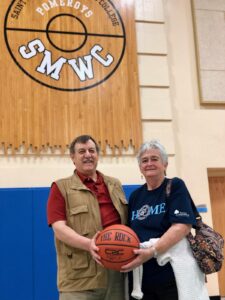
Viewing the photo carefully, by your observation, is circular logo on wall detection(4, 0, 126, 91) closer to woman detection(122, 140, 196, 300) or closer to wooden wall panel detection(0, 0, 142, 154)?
wooden wall panel detection(0, 0, 142, 154)

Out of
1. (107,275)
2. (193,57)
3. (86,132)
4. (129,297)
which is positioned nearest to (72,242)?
(107,275)

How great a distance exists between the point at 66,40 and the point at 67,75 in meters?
0.44

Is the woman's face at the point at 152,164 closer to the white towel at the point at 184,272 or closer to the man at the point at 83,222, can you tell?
the man at the point at 83,222

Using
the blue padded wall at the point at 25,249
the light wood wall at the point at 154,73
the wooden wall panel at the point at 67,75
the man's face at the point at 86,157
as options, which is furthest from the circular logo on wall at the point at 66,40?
the man's face at the point at 86,157

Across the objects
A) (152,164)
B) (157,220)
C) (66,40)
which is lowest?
(157,220)

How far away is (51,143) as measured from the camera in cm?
432

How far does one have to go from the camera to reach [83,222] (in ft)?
6.71

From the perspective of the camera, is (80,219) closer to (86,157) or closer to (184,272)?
(86,157)

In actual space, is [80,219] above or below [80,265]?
above

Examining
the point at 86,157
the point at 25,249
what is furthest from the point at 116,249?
the point at 25,249

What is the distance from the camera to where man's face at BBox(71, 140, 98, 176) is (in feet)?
7.13

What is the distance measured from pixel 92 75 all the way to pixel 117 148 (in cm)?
91

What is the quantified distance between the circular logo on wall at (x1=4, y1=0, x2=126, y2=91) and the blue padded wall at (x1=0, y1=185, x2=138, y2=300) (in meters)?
1.36

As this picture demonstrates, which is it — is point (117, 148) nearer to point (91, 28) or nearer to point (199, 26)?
point (91, 28)
